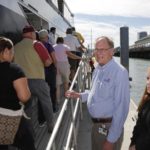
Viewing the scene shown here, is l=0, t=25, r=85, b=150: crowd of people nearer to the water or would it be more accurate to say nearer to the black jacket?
the black jacket

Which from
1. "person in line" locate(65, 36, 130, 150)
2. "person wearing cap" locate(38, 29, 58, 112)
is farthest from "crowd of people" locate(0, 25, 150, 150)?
"person wearing cap" locate(38, 29, 58, 112)

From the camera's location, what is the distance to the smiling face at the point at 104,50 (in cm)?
411

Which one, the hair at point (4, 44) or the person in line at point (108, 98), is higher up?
the hair at point (4, 44)

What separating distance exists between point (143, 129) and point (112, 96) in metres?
0.43

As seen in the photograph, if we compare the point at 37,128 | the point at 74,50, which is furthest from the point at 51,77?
the point at 74,50

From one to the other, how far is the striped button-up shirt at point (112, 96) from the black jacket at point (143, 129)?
0.19m

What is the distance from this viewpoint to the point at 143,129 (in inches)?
151

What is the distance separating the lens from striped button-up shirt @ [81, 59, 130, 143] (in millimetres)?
3980

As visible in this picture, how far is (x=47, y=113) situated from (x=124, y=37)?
198 centimetres

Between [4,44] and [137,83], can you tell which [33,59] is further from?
[137,83]

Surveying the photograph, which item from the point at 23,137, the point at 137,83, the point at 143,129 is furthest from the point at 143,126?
the point at 137,83

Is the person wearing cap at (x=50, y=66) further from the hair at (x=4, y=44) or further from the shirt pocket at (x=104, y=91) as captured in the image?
the shirt pocket at (x=104, y=91)

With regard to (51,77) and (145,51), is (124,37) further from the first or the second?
(145,51)

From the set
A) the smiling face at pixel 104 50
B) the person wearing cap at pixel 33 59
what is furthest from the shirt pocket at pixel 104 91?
the person wearing cap at pixel 33 59
